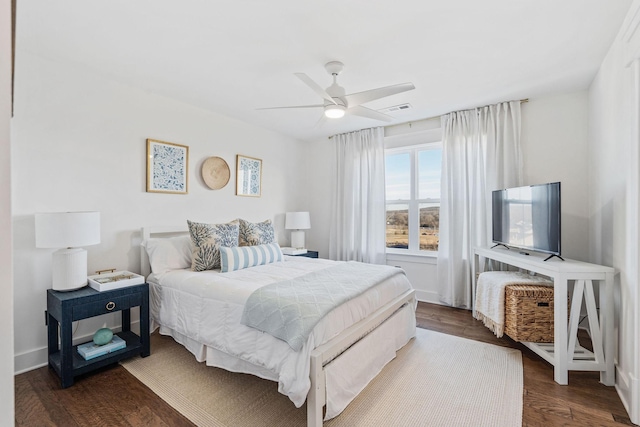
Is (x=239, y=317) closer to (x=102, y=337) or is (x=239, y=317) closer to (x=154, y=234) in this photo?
(x=102, y=337)

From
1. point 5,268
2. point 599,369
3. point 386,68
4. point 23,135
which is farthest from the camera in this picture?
point 386,68

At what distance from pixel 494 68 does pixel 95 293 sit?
3.89m

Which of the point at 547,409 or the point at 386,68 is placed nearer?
the point at 547,409

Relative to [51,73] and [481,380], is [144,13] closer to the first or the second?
[51,73]

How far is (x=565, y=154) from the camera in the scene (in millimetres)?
3305

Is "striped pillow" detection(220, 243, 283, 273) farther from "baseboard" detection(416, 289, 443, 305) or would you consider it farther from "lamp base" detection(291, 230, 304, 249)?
"baseboard" detection(416, 289, 443, 305)

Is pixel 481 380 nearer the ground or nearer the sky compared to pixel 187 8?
nearer the ground

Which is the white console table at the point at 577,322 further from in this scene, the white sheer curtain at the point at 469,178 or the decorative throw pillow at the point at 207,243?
the decorative throw pillow at the point at 207,243

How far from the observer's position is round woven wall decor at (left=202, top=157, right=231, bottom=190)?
12.3 ft

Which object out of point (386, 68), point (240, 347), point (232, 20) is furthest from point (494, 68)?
point (240, 347)

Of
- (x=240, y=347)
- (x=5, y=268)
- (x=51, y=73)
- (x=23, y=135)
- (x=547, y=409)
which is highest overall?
(x=51, y=73)

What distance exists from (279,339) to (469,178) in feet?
10.4

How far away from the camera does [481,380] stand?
2.27 m

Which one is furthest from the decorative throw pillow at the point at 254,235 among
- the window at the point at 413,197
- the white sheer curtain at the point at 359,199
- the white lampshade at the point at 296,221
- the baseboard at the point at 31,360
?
the window at the point at 413,197
